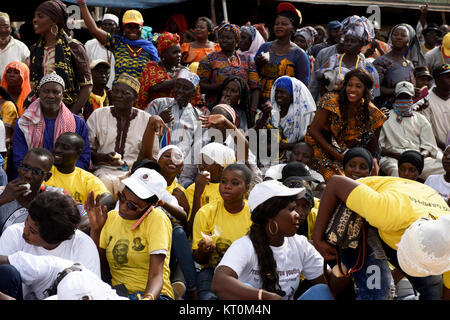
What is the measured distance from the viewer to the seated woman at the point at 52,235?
4238mm

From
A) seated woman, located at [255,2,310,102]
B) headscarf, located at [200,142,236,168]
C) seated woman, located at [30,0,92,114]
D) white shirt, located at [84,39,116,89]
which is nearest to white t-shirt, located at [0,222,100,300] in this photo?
headscarf, located at [200,142,236,168]

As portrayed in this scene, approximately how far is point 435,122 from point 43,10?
16.1ft

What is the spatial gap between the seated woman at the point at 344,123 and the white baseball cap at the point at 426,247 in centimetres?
317

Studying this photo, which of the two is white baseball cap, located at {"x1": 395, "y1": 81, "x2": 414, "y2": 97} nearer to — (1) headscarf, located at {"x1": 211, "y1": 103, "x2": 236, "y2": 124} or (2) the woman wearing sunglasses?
(1) headscarf, located at {"x1": 211, "y1": 103, "x2": 236, "y2": 124}

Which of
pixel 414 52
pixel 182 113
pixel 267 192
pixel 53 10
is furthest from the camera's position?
pixel 414 52

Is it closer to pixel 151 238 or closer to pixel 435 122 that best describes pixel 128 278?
pixel 151 238

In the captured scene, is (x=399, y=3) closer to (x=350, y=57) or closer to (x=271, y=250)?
(x=350, y=57)

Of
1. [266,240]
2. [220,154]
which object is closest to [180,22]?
[220,154]

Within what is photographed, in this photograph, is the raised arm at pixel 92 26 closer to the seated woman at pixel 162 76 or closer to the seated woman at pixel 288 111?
the seated woman at pixel 162 76

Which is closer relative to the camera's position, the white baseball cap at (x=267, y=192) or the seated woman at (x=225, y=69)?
the white baseball cap at (x=267, y=192)

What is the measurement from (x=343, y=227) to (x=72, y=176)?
274 cm

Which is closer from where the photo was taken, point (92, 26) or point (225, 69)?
point (225, 69)

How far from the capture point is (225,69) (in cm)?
786

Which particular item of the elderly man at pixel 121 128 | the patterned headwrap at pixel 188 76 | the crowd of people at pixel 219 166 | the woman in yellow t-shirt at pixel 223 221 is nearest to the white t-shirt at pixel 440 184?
the crowd of people at pixel 219 166
